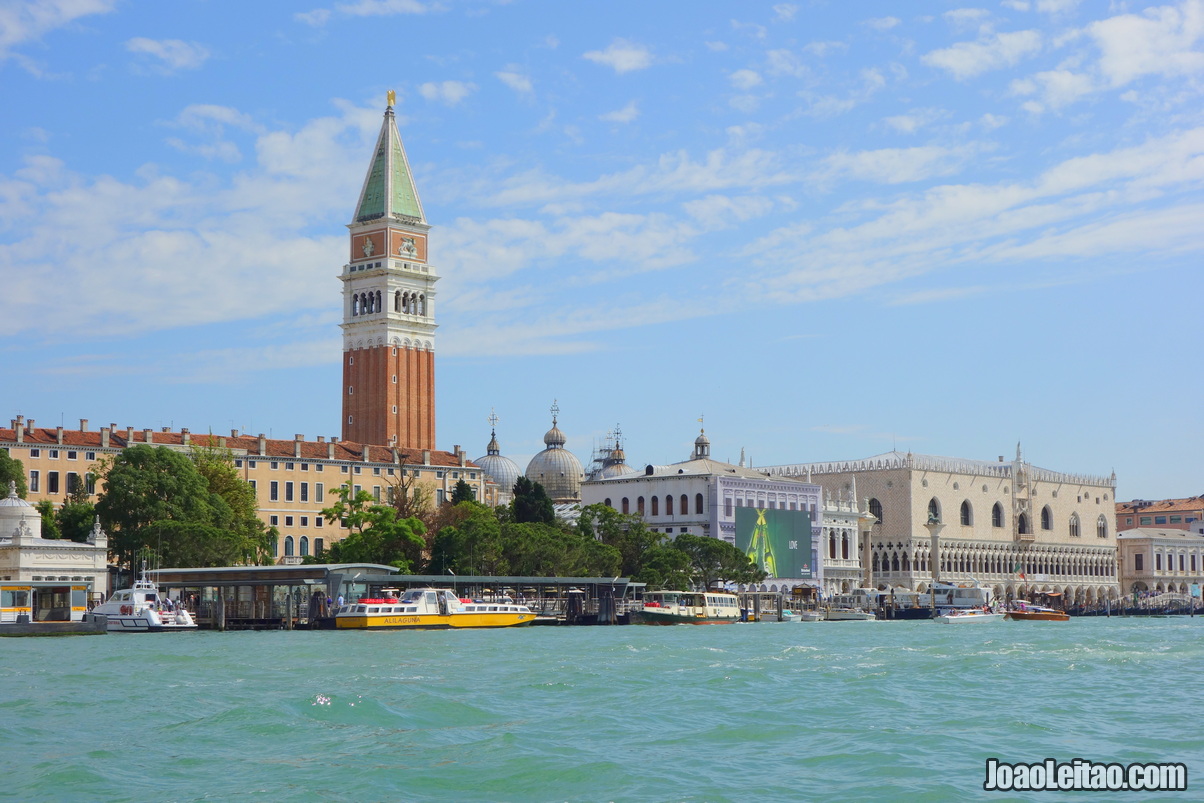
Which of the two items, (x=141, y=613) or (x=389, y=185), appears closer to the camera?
(x=141, y=613)

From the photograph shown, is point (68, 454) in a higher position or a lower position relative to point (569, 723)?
higher

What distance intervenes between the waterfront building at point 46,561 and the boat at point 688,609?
72.9 ft

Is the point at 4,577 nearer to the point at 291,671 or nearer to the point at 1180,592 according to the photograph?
the point at 291,671

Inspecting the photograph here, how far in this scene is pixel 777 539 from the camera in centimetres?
9319

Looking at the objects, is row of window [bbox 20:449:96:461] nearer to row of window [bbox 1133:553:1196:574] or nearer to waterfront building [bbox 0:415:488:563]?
waterfront building [bbox 0:415:488:563]

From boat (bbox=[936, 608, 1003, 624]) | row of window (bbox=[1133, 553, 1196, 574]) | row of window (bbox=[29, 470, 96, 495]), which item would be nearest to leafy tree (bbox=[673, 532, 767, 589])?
boat (bbox=[936, 608, 1003, 624])

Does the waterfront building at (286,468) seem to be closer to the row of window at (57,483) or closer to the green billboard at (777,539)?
the row of window at (57,483)

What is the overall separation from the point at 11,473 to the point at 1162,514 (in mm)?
108342

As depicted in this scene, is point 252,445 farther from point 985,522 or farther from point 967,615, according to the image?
point 985,522

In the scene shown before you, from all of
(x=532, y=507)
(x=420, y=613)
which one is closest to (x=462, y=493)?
(x=532, y=507)

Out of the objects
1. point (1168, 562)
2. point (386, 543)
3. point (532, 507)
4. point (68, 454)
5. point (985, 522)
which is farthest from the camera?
point (1168, 562)

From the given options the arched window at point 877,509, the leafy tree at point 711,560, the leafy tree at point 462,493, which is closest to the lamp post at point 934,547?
the arched window at point 877,509

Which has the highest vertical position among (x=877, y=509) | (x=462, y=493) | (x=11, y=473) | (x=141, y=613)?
(x=11, y=473)

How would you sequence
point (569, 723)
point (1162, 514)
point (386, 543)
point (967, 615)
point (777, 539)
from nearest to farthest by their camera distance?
point (569, 723) < point (386, 543) < point (967, 615) < point (777, 539) < point (1162, 514)
